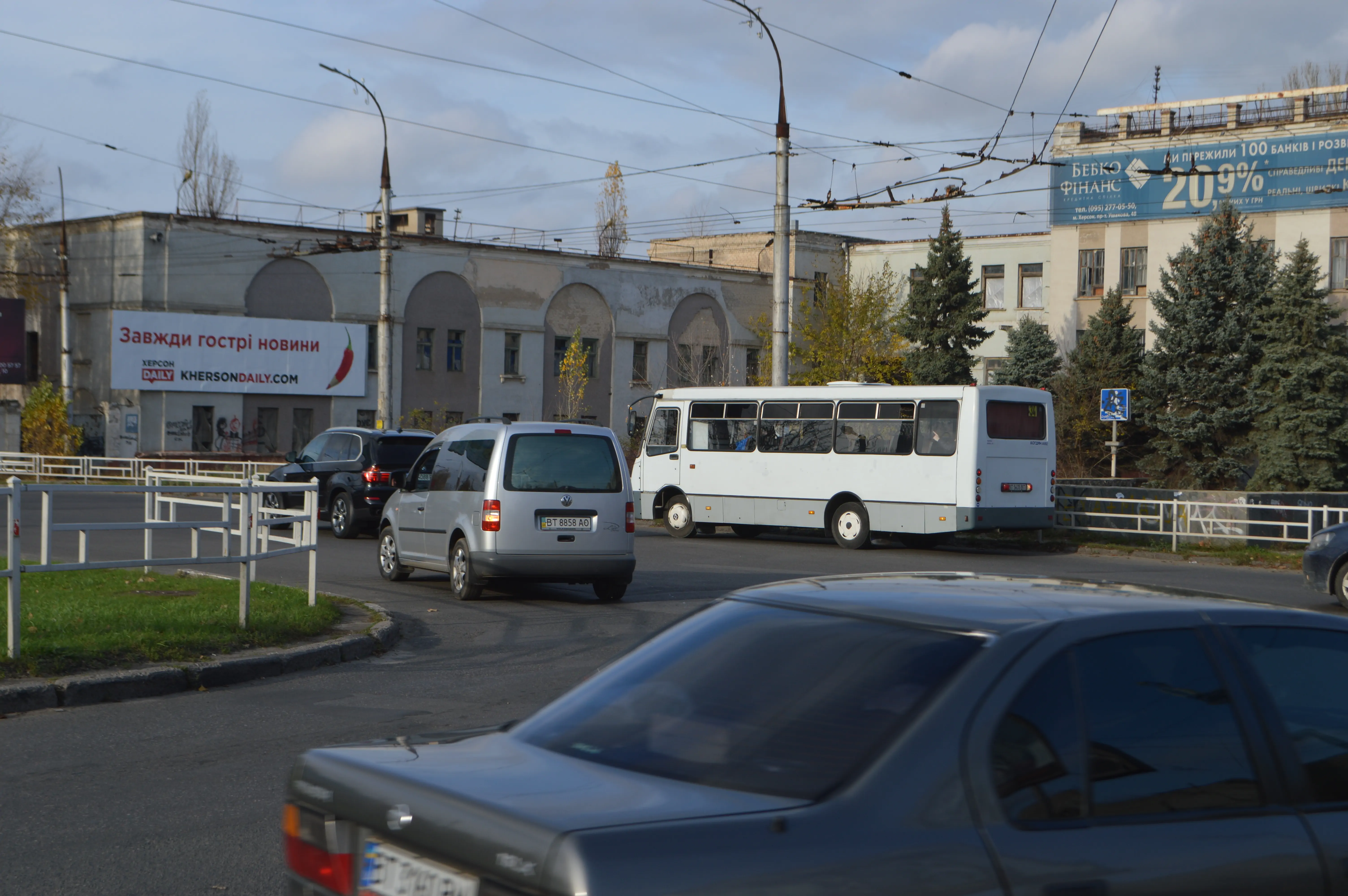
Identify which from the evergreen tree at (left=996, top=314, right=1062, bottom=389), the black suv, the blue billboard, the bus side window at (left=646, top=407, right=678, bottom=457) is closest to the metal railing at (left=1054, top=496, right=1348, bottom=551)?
the bus side window at (left=646, top=407, right=678, bottom=457)

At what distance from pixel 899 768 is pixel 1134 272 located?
58.2m

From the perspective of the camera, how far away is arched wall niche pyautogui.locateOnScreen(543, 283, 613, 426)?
59.8m

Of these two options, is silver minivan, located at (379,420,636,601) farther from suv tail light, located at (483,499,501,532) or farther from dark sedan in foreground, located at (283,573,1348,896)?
dark sedan in foreground, located at (283,573,1348,896)

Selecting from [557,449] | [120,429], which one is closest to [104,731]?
[557,449]

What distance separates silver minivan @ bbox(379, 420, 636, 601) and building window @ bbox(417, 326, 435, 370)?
41.3m

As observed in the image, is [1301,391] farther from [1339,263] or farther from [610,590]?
[610,590]

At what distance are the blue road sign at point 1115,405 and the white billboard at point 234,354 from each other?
33193mm

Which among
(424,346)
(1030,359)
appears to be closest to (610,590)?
(1030,359)

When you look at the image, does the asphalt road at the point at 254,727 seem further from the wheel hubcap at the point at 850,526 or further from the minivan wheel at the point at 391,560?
the wheel hubcap at the point at 850,526

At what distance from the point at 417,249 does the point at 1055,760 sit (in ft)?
178

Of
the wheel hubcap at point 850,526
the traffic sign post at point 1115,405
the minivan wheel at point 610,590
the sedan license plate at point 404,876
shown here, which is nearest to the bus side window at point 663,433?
the wheel hubcap at point 850,526

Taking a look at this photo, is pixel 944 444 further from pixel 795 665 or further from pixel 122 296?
pixel 122 296

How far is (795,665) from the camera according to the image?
322cm

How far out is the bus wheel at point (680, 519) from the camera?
89.9 feet
